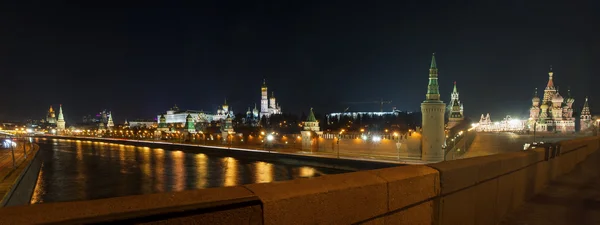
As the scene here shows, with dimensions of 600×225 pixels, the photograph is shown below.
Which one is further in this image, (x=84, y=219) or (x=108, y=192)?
(x=108, y=192)

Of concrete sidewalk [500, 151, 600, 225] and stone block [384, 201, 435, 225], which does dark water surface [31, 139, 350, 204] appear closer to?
concrete sidewalk [500, 151, 600, 225]

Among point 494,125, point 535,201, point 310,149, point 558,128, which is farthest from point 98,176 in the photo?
point 494,125

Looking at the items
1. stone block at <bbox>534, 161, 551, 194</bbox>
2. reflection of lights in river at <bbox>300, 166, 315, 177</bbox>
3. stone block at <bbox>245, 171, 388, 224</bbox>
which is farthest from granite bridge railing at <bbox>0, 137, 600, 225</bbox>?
reflection of lights in river at <bbox>300, 166, 315, 177</bbox>

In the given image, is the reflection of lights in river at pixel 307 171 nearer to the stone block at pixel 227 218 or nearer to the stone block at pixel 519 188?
the stone block at pixel 519 188

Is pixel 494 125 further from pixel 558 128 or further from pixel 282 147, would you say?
pixel 282 147

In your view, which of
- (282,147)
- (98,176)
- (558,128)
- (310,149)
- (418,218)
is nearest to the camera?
(418,218)

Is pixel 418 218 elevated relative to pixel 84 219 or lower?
lower

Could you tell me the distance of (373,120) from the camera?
12119 cm

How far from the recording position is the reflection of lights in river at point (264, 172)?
122ft

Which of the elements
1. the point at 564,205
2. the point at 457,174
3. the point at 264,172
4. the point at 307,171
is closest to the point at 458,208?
the point at 457,174

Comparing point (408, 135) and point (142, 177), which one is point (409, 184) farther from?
point (408, 135)

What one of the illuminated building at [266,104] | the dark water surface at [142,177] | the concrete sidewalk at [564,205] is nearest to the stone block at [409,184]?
the concrete sidewalk at [564,205]

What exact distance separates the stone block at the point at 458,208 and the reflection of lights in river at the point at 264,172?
99.5 feet

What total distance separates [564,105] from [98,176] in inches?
4031
